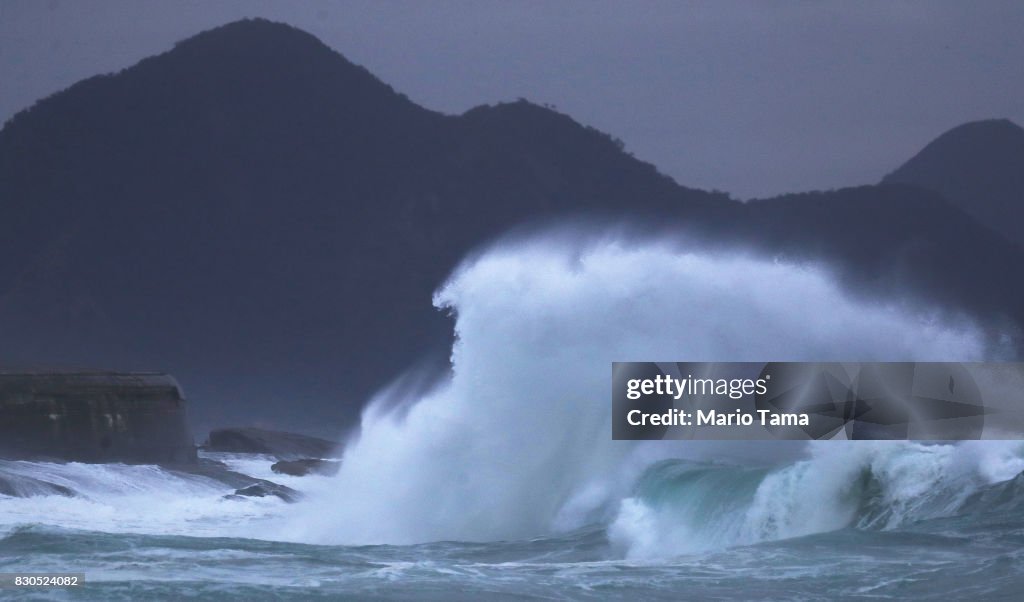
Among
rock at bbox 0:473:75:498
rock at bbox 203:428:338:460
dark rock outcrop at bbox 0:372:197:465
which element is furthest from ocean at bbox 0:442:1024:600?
rock at bbox 203:428:338:460

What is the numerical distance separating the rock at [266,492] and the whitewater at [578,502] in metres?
4.65

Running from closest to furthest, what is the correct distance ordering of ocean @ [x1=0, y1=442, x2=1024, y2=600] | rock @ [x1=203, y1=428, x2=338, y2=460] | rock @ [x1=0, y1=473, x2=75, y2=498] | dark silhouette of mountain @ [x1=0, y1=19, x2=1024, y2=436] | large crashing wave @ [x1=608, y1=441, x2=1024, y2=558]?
1. ocean @ [x1=0, y1=442, x2=1024, y2=600]
2. large crashing wave @ [x1=608, y1=441, x2=1024, y2=558]
3. rock @ [x1=0, y1=473, x2=75, y2=498]
4. rock @ [x1=203, y1=428, x2=338, y2=460]
5. dark silhouette of mountain @ [x1=0, y1=19, x2=1024, y2=436]

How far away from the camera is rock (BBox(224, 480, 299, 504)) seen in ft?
117

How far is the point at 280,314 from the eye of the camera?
347ft

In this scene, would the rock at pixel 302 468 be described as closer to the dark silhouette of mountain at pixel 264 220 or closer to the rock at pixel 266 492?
the rock at pixel 266 492

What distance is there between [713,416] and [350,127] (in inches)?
3618

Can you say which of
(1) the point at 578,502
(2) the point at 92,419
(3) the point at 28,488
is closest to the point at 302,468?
(2) the point at 92,419

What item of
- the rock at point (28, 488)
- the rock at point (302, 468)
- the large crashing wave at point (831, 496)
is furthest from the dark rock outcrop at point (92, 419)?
the large crashing wave at point (831, 496)

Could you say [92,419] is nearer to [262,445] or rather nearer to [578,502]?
[262,445]

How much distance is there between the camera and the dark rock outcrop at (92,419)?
3984 cm

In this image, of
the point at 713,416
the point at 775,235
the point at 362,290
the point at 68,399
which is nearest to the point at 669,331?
the point at 713,416

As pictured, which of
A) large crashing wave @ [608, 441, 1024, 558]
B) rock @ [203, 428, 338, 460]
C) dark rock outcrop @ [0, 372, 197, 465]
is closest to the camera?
large crashing wave @ [608, 441, 1024, 558]

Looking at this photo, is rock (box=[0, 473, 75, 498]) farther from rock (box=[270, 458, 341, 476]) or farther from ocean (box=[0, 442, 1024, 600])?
rock (box=[270, 458, 341, 476])

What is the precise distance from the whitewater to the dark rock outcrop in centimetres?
950
